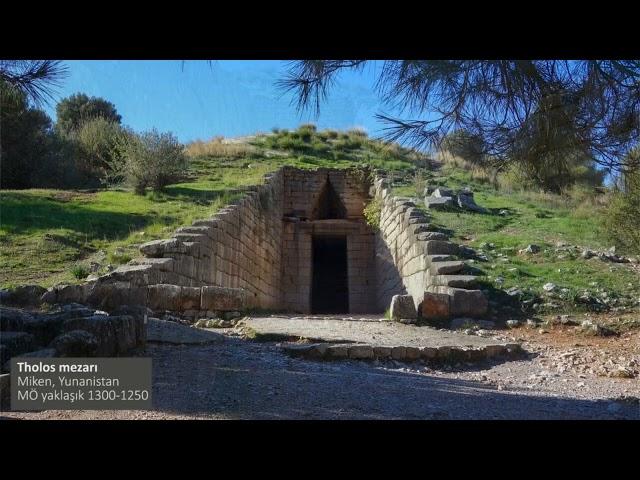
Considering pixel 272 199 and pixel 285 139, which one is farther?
pixel 285 139

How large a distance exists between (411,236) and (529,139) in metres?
6.13

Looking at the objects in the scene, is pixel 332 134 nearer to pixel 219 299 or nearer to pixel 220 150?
pixel 220 150

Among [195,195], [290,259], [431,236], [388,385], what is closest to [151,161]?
[195,195]

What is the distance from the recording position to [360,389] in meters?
4.96

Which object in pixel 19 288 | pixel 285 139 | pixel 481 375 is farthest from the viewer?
pixel 285 139

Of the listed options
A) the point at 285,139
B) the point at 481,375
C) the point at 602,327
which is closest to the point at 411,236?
the point at 602,327

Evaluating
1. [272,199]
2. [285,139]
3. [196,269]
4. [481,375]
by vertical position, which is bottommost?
[481,375]

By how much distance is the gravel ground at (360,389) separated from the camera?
4109 millimetres

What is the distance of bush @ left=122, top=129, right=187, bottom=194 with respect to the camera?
14344mm

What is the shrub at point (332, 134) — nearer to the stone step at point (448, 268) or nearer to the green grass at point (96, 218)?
the green grass at point (96, 218)

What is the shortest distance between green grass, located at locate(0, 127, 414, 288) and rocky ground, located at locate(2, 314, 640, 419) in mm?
2428

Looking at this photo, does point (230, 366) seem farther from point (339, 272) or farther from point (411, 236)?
point (339, 272)

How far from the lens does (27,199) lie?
12.4 meters

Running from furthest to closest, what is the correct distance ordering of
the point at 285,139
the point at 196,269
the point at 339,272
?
the point at 285,139 → the point at 339,272 → the point at 196,269
